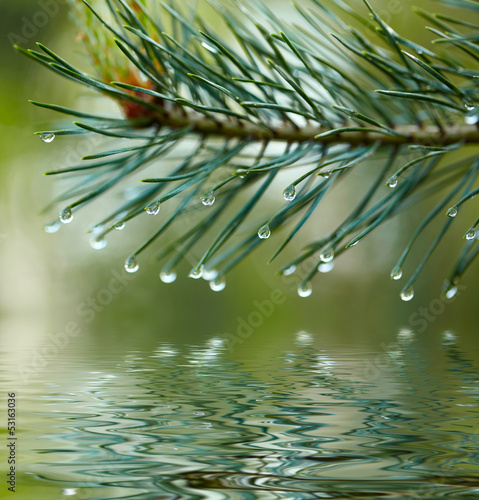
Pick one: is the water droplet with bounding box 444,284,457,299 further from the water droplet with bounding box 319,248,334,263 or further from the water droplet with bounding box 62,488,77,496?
the water droplet with bounding box 62,488,77,496

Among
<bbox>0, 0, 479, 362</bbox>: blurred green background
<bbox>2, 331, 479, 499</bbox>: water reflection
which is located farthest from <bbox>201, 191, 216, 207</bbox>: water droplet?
<bbox>0, 0, 479, 362</bbox>: blurred green background

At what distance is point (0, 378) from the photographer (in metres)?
0.51

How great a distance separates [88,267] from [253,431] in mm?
2685

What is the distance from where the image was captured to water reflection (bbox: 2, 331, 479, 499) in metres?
0.25

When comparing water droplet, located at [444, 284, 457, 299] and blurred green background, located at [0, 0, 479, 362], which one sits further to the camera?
blurred green background, located at [0, 0, 479, 362]

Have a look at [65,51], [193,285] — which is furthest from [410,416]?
[193,285]

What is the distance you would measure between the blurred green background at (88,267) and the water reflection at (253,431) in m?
1.59

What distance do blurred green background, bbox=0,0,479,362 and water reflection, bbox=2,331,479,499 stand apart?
159 cm

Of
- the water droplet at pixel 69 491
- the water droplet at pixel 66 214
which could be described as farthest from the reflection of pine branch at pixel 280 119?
the water droplet at pixel 69 491

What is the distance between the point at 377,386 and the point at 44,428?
0.25 m

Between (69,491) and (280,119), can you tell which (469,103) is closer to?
(280,119)

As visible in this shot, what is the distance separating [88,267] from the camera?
2.92 m

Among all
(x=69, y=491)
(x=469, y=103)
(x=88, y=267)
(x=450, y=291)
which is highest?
(x=88, y=267)

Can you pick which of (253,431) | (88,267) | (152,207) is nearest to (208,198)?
(152,207)
